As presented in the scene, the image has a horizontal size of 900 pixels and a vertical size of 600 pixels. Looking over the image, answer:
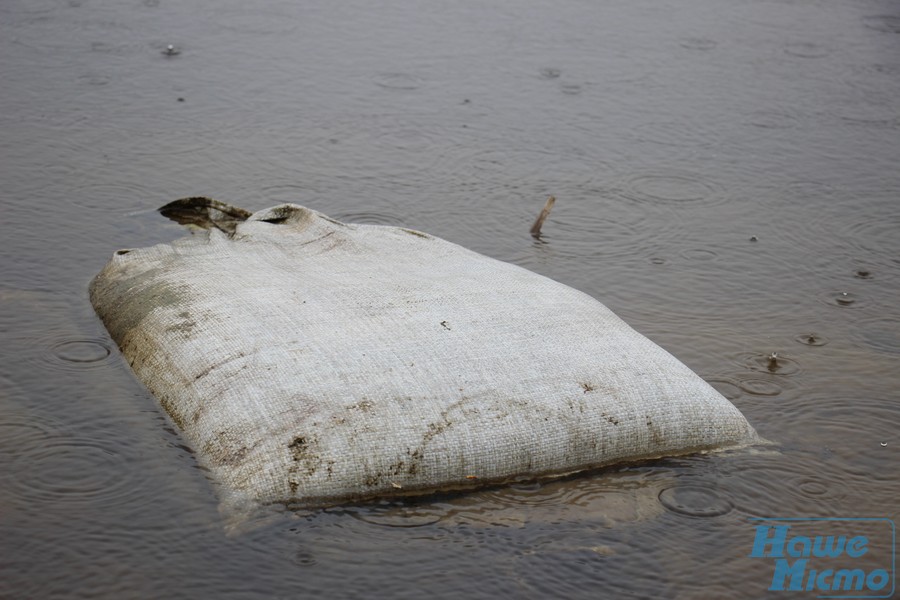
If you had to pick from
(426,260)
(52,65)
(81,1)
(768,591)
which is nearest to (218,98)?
(52,65)

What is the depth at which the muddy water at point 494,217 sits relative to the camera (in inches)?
92.7

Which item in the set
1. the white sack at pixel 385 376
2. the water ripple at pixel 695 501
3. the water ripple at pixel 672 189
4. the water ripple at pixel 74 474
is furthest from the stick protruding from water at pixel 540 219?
the water ripple at pixel 74 474

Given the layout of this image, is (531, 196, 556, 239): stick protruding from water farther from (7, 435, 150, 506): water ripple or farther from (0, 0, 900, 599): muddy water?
(7, 435, 150, 506): water ripple

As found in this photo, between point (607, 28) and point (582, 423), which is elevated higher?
point (607, 28)

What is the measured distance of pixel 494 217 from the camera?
4.54 metres

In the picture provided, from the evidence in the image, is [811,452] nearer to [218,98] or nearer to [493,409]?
[493,409]

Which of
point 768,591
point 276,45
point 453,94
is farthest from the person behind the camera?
point 276,45

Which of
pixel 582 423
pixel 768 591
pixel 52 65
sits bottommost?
pixel 768 591

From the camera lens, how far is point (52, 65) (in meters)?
5.66

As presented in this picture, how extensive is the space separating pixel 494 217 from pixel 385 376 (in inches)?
80.5

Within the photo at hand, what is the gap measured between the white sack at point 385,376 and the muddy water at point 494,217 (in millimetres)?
85

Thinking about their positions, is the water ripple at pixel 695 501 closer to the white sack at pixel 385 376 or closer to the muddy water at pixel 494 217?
the muddy water at pixel 494 217

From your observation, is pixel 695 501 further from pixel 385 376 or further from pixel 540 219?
pixel 540 219

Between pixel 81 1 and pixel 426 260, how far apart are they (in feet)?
15.1
